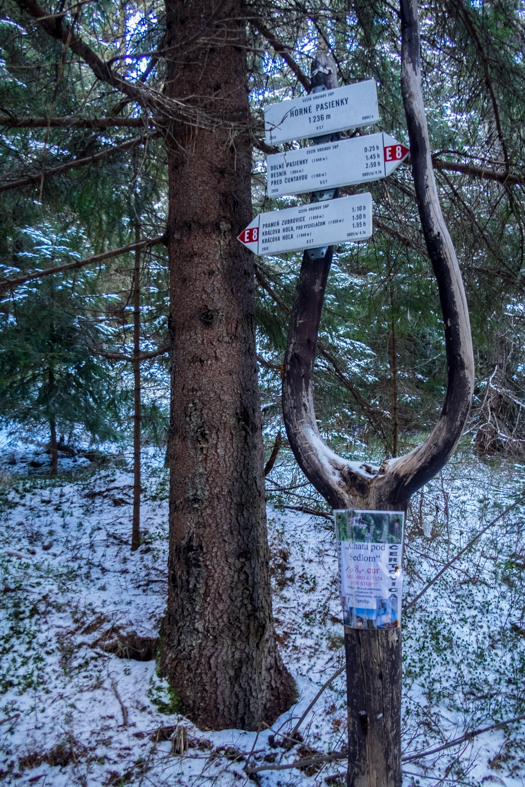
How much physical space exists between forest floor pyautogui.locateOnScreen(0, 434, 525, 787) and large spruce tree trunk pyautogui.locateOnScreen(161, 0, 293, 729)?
288 mm

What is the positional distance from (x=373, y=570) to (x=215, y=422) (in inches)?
52.1

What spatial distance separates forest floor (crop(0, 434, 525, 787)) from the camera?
111 inches

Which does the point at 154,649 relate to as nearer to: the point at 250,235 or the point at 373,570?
the point at 373,570

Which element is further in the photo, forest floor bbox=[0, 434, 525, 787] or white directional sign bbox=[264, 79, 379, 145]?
forest floor bbox=[0, 434, 525, 787]

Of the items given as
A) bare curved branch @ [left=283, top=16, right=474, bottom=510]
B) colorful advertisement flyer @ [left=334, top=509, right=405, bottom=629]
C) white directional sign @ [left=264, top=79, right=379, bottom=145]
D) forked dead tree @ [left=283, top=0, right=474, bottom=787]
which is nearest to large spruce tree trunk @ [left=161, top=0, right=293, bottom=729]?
white directional sign @ [left=264, top=79, right=379, bottom=145]

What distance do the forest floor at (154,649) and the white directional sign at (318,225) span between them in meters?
2.53

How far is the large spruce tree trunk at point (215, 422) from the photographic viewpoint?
3.04 m

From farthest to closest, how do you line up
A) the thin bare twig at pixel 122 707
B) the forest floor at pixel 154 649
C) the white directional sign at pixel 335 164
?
the thin bare twig at pixel 122 707, the forest floor at pixel 154 649, the white directional sign at pixel 335 164

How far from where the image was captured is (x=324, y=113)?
2.64m

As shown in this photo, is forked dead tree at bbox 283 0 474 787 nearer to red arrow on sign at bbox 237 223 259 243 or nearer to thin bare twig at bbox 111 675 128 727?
red arrow on sign at bbox 237 223 259 243

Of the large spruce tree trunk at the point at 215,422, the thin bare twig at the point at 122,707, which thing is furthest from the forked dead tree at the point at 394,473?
the thin bare twig at the point at 122,707

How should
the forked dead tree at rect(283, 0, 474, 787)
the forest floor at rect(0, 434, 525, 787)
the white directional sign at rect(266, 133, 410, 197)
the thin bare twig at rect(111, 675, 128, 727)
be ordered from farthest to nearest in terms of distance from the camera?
the thin bare twig at rect(111, 675, 128, 727) < the forest floor at rect(0, 434, 525, 787) < the white directional sign at rect(266, 133, 410, 197) < the forked dead tree at rect(283, 0, 474, 787)

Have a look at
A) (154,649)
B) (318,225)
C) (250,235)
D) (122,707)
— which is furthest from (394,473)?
(154,649)

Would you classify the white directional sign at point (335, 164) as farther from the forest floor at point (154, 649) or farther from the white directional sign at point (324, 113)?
the forest floor at point (154, 649)
